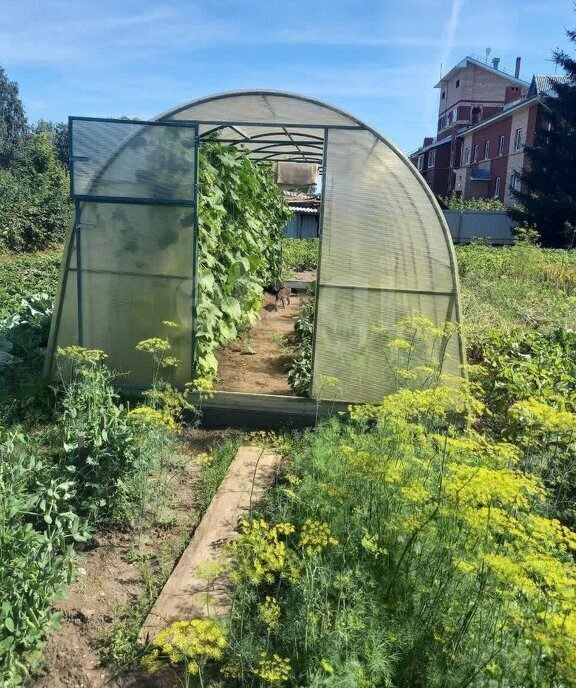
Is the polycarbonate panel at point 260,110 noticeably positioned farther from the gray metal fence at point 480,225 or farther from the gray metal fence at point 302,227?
the gray metal fence at point 302,227

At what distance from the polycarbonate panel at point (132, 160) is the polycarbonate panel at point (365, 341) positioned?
177cm

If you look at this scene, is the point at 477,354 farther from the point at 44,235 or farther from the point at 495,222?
the point at 495,222

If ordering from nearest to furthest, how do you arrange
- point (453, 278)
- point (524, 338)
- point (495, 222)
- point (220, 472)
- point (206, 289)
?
1. point (220, 472)
2. point (453, 278)
3. point (206, 289)
4. point (524, 338)
5. point (495, 222)

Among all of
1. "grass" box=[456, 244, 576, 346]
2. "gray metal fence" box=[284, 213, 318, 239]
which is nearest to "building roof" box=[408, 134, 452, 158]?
"gray metal fence" box=[284, 213, 318, 239]

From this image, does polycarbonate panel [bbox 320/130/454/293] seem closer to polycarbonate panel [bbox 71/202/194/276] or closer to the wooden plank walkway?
polycarbonate panel [bbox 71/202/194/276]

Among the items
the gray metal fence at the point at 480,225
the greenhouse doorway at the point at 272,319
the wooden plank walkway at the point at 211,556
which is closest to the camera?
the wooden plank walkway at the point at 211,556

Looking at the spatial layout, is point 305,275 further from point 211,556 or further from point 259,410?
point 211,556

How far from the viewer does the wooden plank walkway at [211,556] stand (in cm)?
314

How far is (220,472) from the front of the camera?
15.8ft

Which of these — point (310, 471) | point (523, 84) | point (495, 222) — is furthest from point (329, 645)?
point (523, 84)

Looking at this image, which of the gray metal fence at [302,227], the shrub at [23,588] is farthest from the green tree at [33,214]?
the shrub at [23,588]

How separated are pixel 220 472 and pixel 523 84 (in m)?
45.8

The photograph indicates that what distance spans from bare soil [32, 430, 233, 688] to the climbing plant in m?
2.13

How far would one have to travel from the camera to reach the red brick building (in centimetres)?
3400
